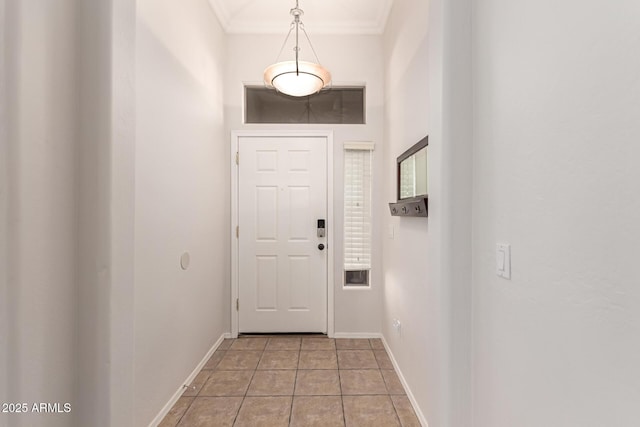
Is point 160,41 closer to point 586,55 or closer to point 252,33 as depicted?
point 252,33

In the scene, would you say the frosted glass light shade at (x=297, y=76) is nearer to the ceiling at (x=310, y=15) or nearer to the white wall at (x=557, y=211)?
the ceiling at (x=310, y=15)

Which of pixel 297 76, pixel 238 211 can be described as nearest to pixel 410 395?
pixel 238 211

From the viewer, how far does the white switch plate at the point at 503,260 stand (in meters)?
1.06

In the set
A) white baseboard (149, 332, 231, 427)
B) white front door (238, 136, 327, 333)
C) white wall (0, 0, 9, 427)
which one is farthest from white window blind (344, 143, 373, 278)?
white wall (0, 0, 9, 427)

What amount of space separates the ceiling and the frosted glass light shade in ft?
2.56

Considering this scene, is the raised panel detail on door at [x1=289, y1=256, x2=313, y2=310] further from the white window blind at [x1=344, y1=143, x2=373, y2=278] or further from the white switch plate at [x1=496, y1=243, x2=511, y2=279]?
the white switch plate at [x1=496, y1=243, x2=511, y2=279]

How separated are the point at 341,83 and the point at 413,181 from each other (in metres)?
1.60

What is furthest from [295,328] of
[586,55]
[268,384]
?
[586,55]

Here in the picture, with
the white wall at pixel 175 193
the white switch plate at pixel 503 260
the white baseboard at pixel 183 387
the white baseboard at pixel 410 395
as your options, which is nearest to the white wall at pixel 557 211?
the white switch plate at pixel 503 260

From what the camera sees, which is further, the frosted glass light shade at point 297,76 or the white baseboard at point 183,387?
the frosted glass light shade at point 297,76

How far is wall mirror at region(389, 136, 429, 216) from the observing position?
1949 millimetres

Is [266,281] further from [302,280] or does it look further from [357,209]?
[357,209]

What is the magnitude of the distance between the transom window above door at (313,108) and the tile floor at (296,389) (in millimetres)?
2249

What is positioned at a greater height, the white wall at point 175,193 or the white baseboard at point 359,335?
the white wall at point 175,193
